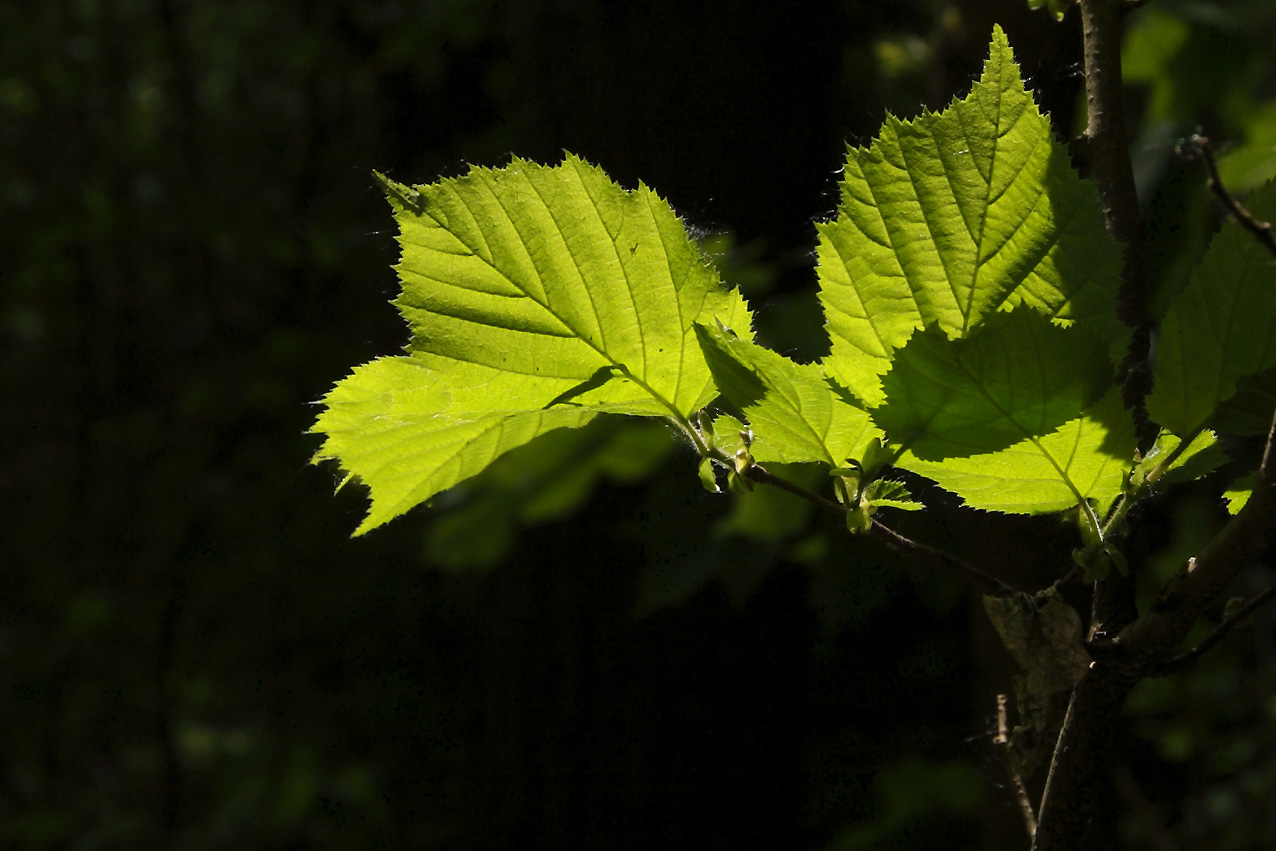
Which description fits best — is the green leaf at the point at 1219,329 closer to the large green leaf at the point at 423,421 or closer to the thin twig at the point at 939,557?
the thin twig at the point at 939,557

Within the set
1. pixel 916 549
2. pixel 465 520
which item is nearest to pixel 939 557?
pixel 916 549

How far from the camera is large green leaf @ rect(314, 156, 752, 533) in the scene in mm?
396

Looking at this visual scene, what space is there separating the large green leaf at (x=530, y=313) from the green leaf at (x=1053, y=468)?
0.09 m

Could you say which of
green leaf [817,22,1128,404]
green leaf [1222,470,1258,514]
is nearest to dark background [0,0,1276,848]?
green leaf [817,22,1128,404]

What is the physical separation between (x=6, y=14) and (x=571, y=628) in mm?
3837

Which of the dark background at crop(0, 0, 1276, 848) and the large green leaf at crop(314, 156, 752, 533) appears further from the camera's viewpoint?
the dark background at crop(0, 0, 1276, 848)

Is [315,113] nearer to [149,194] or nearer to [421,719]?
[149,194]

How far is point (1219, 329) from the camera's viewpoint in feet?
1.12

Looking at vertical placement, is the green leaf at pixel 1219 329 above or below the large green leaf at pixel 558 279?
below

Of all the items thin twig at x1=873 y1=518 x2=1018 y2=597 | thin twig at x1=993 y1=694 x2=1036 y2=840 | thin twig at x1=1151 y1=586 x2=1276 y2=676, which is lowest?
thin twig at x1=993 y1=694 x2=1036 y2=840

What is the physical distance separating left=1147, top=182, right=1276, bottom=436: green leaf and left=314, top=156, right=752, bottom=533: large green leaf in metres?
0.14

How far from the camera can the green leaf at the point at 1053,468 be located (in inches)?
13.6

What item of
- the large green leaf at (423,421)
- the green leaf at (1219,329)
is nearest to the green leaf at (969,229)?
the green leaf at (1219,329)

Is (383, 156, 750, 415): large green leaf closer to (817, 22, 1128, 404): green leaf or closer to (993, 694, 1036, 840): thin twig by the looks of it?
(817, 22, 1128, 404): green leaf
